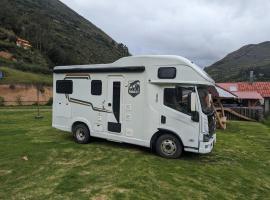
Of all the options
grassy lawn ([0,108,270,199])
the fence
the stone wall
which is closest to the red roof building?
the fence

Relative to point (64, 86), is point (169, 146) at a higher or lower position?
lower

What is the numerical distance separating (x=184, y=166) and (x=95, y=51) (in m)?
88.6

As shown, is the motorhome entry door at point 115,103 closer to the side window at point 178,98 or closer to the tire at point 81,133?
the tire at point 81,133

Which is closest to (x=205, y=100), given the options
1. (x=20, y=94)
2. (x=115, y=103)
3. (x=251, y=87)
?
(x=115, y=103)

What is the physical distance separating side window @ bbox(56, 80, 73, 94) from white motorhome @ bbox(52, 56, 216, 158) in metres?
0.01

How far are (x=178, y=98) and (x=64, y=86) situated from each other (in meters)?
4.74

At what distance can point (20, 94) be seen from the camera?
134 ft

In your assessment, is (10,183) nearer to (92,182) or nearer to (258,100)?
(92,182)

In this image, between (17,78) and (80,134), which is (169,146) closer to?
(80,134)

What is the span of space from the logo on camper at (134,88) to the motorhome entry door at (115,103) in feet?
1.23

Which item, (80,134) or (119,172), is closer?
(119,172)

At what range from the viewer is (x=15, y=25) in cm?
7612

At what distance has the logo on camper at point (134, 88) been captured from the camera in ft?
40.4

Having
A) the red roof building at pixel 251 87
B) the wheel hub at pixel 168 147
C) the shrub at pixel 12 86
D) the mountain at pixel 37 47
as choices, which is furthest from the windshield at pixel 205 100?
the mountain at pixel 37 47
